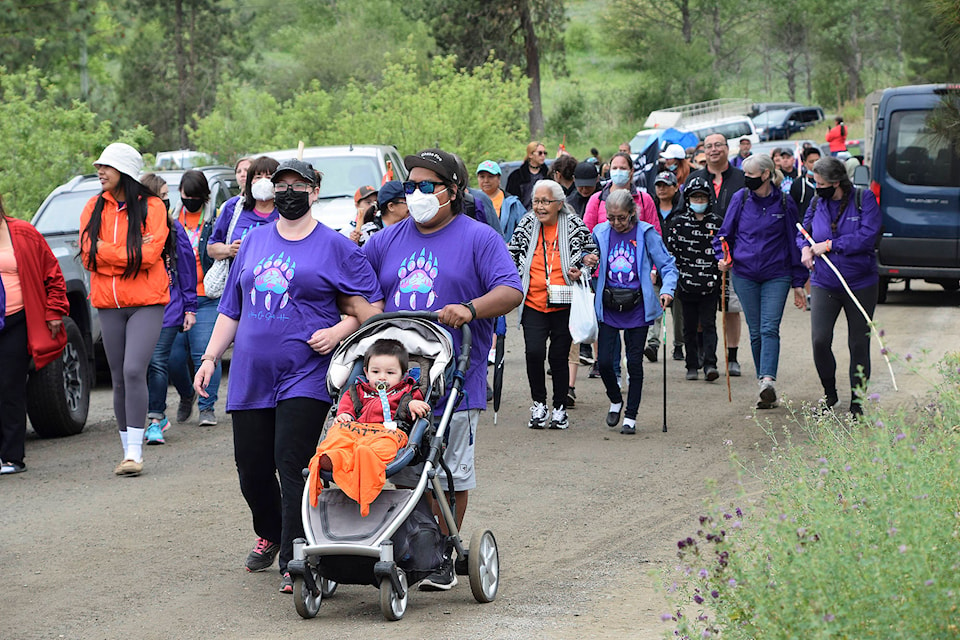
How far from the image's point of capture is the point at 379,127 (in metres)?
25.9

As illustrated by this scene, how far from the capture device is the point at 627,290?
11.0m

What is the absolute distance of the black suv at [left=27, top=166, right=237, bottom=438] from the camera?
37.2 ft

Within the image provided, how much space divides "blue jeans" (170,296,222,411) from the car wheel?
2.67 feet

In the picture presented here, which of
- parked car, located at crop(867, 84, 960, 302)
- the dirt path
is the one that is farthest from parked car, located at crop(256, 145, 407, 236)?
parked car, located at crop(867, 84, 960, 302)

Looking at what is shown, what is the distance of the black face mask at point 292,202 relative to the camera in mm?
6500

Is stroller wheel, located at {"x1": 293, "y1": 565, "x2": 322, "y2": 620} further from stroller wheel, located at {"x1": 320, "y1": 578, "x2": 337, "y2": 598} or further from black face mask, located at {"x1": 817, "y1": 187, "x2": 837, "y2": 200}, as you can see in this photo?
black face mask, located at {"x1": 817, "y1": 187, "x2": 837, "y2": 200}

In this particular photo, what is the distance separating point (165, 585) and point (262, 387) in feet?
3.96

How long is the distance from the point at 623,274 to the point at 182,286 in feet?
11.7

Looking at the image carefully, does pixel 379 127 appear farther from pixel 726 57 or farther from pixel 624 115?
pixel 726 57

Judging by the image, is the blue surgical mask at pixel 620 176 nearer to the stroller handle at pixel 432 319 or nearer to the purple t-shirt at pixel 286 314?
the purple t-shirt at pixel 286 314

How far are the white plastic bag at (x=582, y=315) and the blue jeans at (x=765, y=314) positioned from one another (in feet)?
5.77

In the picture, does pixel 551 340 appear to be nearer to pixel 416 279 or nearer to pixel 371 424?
pixel 416 279

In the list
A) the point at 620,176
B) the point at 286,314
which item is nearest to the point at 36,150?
the point at 620,176

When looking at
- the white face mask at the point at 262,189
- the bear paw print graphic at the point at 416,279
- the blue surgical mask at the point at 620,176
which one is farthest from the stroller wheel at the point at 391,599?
the blue surgical mask at the point at 620,176
